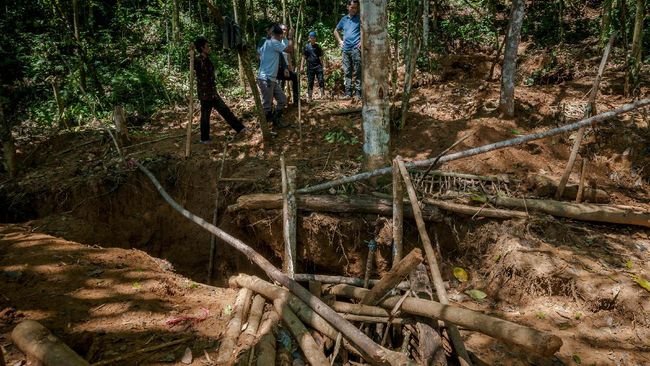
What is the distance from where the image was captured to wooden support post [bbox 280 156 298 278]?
15.7ft

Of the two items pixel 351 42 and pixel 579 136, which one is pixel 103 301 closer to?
pixel 579 136

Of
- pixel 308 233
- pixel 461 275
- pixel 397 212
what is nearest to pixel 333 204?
pixel 308 233

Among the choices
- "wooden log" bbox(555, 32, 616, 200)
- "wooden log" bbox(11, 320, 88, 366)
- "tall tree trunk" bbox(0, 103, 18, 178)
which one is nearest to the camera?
"wooden log" bbox(11, 320, 88, 366)

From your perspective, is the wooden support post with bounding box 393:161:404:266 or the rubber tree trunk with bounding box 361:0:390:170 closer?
the wooden support post with bounding box 393:161:404:266

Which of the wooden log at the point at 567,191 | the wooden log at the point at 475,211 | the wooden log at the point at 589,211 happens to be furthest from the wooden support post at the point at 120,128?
the wooden log at the point at 567,191

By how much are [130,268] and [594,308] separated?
4.90m

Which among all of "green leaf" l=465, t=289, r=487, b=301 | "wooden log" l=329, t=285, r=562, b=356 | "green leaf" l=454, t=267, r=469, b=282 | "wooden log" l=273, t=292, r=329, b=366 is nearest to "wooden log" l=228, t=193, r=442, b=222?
"green leaf" l=454, t=267, r=469, b=282

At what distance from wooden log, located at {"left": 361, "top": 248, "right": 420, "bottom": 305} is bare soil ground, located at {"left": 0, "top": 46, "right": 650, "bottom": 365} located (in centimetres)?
115

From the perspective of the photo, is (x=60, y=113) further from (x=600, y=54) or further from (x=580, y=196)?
(x=600, y=54)

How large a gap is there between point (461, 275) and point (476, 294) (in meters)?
0.37

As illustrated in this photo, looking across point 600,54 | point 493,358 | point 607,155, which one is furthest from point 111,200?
point 600,54

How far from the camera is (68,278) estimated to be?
12.0ft

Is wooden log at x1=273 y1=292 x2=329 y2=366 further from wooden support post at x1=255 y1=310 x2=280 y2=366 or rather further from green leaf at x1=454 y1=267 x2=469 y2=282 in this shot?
green leaf at x1=454 y1=267 x2=469 y2=282

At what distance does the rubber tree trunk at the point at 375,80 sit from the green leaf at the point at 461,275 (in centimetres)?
173
